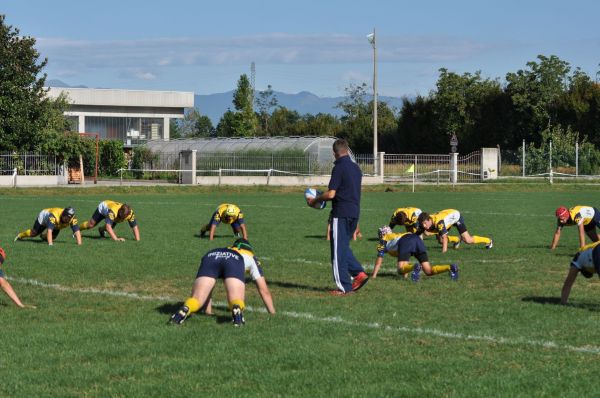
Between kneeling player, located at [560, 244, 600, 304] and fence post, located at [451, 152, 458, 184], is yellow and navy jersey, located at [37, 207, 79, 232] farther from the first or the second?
fence post, located at [451, 152, 458, 184]

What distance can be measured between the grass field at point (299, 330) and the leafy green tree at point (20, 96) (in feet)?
124

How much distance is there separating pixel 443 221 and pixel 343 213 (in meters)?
6.93

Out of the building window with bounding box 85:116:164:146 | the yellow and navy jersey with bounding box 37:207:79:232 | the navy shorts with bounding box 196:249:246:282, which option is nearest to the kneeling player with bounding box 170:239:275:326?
the navy shorts with bounding box 196:249:246:282

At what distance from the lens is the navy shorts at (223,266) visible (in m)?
11.3

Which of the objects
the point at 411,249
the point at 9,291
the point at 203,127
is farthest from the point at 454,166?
the point at 203,127

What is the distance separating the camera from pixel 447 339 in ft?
33.6

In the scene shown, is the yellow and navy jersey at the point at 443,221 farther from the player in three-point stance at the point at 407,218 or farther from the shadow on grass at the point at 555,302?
the shadow on grass at the point at 555,302

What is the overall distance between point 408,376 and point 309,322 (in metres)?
2.91

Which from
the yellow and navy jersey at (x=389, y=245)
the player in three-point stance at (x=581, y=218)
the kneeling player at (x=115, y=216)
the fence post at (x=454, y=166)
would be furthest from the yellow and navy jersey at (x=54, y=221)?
the fence post at (x=454, y=166)

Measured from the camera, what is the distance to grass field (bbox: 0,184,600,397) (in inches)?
329

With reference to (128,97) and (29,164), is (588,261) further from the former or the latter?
(128,97)

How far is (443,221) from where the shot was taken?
66.9ft

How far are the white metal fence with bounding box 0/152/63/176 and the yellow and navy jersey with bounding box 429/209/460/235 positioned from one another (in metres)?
39.2

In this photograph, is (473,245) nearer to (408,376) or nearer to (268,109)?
(408,376)
